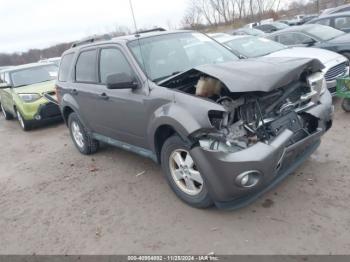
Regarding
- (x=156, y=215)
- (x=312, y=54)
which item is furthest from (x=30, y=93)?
(x=312, y=54)

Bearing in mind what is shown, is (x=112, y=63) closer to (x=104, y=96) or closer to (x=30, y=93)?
(x=104, y=96)

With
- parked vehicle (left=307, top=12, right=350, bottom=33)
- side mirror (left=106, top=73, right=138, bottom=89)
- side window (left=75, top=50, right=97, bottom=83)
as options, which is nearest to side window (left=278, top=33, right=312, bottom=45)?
parked vehicle (left=307, top=12, right=350, bottom=33)

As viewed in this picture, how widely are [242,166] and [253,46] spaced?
607cm

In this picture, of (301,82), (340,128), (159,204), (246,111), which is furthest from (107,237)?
(340,128)

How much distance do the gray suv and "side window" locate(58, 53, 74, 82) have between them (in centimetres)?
97

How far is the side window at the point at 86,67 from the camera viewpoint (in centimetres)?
518

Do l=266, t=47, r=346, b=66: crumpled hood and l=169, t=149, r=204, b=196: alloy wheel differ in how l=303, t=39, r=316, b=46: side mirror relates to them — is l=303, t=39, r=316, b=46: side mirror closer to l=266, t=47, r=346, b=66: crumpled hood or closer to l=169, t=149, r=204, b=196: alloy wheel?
l=266, t=47, r=346, b=66: crumpled hood

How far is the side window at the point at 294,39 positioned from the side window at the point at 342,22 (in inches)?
91.6

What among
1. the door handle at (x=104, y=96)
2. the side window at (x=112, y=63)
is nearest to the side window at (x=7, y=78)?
the side window at (x=112, y=63)

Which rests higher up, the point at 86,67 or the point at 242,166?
the point at 86,67

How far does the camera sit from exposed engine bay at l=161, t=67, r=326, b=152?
10.8ft

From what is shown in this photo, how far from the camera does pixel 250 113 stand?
348 cm

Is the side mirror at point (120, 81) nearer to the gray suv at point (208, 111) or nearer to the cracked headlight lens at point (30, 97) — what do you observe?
the gray suv at point (208, 111)

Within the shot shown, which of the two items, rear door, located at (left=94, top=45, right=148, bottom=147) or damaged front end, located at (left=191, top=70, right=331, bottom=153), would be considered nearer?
damaged front end, located at (left=191, top=70, right=331, bottom=153)
